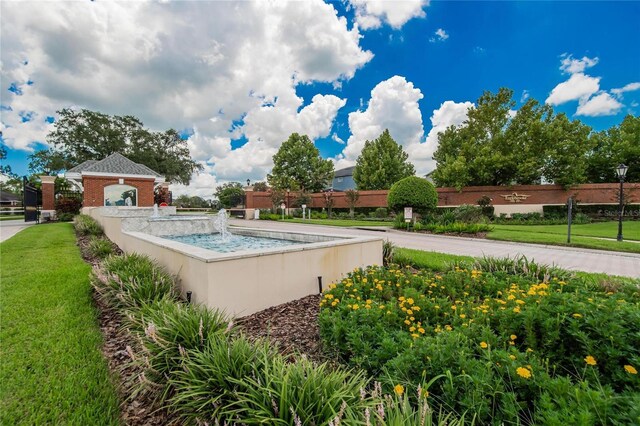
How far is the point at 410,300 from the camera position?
320 centimetres

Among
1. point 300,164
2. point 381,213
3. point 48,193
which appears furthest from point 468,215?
point 48,193

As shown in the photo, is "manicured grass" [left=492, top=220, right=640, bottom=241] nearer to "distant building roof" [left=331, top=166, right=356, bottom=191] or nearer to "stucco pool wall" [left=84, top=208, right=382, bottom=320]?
"stucco pool wall" [left=84, top=208, right=382, bottom=320]

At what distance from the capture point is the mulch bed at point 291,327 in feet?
9.77

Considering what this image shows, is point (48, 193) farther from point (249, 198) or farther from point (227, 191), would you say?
point (227, 191)

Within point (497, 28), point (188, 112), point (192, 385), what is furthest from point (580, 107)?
point (192, 385)

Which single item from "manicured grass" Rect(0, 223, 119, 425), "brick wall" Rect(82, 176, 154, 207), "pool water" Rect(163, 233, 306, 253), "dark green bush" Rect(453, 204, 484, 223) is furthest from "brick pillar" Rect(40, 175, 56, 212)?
"dark green bush" Rect(453, 204, 484, 223)

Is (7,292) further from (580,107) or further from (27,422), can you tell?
(580,107)

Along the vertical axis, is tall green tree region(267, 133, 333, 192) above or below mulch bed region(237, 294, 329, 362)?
above

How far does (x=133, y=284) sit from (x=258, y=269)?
1.72m

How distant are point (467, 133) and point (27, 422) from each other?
32435mm

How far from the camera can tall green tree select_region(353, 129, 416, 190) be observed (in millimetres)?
32188

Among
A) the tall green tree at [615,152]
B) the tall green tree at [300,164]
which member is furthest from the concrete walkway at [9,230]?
the tall green tree at [615,152]

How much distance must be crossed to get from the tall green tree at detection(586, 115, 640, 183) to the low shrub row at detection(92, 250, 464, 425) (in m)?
35.6

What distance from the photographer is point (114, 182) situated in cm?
1886
